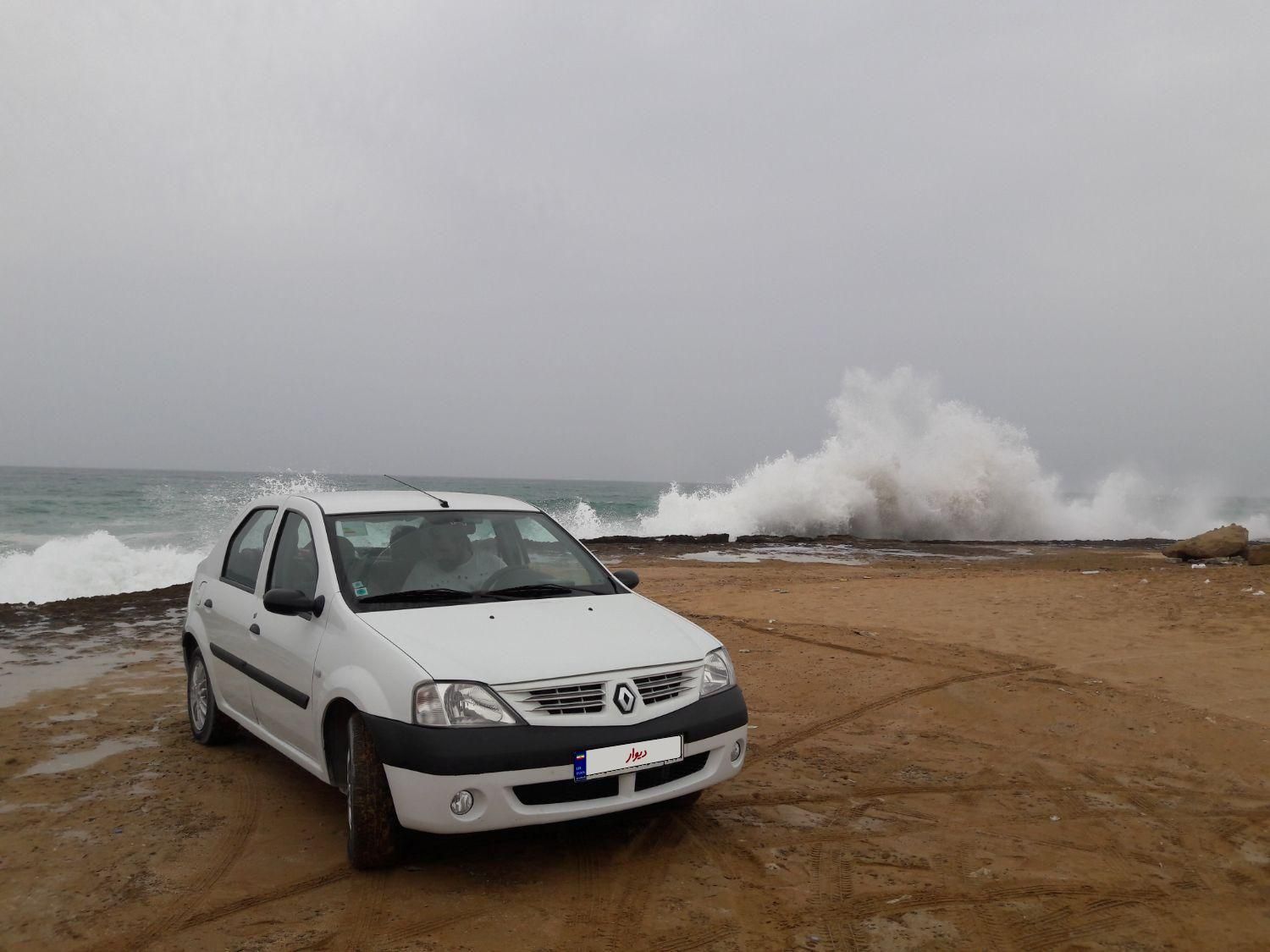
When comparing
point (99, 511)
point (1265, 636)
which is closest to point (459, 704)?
point (1265, 636)

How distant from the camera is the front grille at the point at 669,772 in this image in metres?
3.52

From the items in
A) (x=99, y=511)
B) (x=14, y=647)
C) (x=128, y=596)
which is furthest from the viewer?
(x=99, y=511)

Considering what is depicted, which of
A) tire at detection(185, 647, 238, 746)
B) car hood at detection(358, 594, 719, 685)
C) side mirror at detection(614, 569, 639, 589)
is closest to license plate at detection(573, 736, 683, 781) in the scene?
car hood at detection(358, 594, 719, 685)

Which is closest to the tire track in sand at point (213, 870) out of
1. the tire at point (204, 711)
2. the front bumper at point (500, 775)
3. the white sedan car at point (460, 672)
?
the white sedan car at point (460, 672)

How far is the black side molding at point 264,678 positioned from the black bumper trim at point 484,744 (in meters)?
0.77

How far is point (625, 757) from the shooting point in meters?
3.43

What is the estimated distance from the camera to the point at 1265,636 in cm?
837

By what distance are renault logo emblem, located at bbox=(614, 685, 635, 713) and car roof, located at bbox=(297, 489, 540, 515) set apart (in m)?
1.70

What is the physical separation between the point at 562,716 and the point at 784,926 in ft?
3.64

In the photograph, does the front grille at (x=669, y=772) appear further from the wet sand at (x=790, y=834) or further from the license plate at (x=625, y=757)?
the wet sand at (x=790, y=834)

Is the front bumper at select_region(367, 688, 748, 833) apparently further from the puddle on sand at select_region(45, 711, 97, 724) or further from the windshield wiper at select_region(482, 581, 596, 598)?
the puddle on sand at select_region(45, 711, 97, 724)

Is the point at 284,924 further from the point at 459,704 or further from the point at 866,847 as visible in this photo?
the point at 866,847

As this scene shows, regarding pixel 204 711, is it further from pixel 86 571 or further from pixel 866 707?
pixel 86 571

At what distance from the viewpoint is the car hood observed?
3451mm
